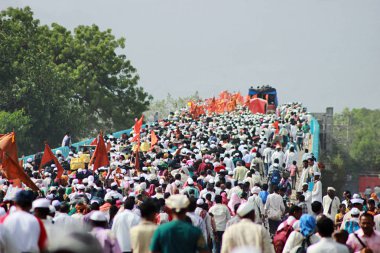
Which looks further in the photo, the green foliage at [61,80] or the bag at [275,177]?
the green foliage at [61,80]

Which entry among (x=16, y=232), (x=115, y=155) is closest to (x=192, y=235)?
(x=16, y=232)

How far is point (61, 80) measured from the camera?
164 ft

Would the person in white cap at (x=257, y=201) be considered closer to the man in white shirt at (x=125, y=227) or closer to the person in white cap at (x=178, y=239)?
the man in white shirt at (x=125, y=227)

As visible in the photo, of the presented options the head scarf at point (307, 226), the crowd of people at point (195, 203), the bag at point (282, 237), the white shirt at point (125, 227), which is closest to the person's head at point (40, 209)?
the crowd of people at point (195, 203)

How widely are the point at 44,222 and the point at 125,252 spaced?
6.20 feet

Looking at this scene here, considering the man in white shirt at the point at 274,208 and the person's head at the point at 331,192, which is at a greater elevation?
the person's head at the point at 331,192

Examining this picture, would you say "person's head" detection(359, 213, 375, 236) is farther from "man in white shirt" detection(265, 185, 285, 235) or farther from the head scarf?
"man in white shirt" detection(265, 185, 285, 235)

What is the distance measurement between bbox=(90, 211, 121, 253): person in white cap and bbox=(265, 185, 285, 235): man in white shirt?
7605mm

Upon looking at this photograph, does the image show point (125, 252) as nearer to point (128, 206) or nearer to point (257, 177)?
point (128, 206)

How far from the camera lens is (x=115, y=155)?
1006 inches

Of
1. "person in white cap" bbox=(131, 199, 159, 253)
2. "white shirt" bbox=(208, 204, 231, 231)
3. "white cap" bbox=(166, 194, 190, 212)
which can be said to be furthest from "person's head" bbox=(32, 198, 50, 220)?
"white shirt" bbox=(208, 204, 231, 231)

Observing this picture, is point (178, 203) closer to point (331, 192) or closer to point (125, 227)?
point (125, 227)

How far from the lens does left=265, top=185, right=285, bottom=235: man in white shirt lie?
16531mm

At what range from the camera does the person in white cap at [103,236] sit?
356 inches
